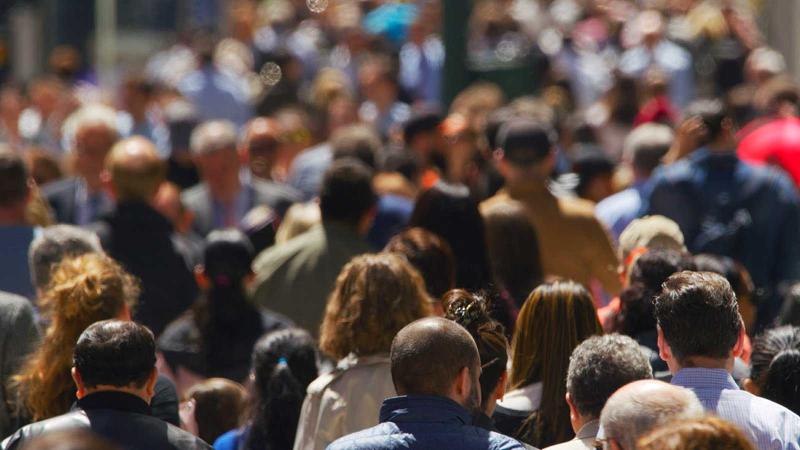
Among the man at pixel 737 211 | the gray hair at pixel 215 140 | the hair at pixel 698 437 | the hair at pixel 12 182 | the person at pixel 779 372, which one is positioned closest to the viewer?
the hair at pixel 698 437

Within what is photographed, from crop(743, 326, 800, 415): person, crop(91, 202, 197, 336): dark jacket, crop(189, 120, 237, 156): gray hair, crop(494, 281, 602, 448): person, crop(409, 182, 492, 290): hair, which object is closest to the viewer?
crop(743, 326, 800, 415): person

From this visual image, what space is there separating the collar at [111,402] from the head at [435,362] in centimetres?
78

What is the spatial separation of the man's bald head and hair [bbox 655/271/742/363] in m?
4.01

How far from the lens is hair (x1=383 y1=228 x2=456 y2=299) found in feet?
21.9

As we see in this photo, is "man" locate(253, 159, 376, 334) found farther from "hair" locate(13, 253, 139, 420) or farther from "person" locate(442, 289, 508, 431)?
"person" locate(442, 289, 508, 431)

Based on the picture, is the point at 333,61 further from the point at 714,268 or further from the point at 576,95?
the point at 714,268

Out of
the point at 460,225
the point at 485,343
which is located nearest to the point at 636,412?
the point at 485,343

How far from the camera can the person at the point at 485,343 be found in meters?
5.15

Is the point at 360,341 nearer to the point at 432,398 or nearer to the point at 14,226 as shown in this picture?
the point at 432,398

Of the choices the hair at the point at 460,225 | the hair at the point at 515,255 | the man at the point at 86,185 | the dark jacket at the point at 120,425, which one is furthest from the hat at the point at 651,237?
the man at the point at 86,185

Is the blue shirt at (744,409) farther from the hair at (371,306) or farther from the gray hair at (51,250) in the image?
the gray hair at (51,250)

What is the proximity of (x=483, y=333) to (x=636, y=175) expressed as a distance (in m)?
4.45

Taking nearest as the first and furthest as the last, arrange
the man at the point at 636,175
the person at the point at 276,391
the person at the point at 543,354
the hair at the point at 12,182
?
1. the person at the point at 543,354
2. the person at the point at 276,391
3. the hair at the point at 12,182
4. the man at the point at 636,175

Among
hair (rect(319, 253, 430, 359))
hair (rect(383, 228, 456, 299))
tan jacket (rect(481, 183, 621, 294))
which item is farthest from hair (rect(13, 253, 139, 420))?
tan jacket (rect(481, 183, 621, 294))
